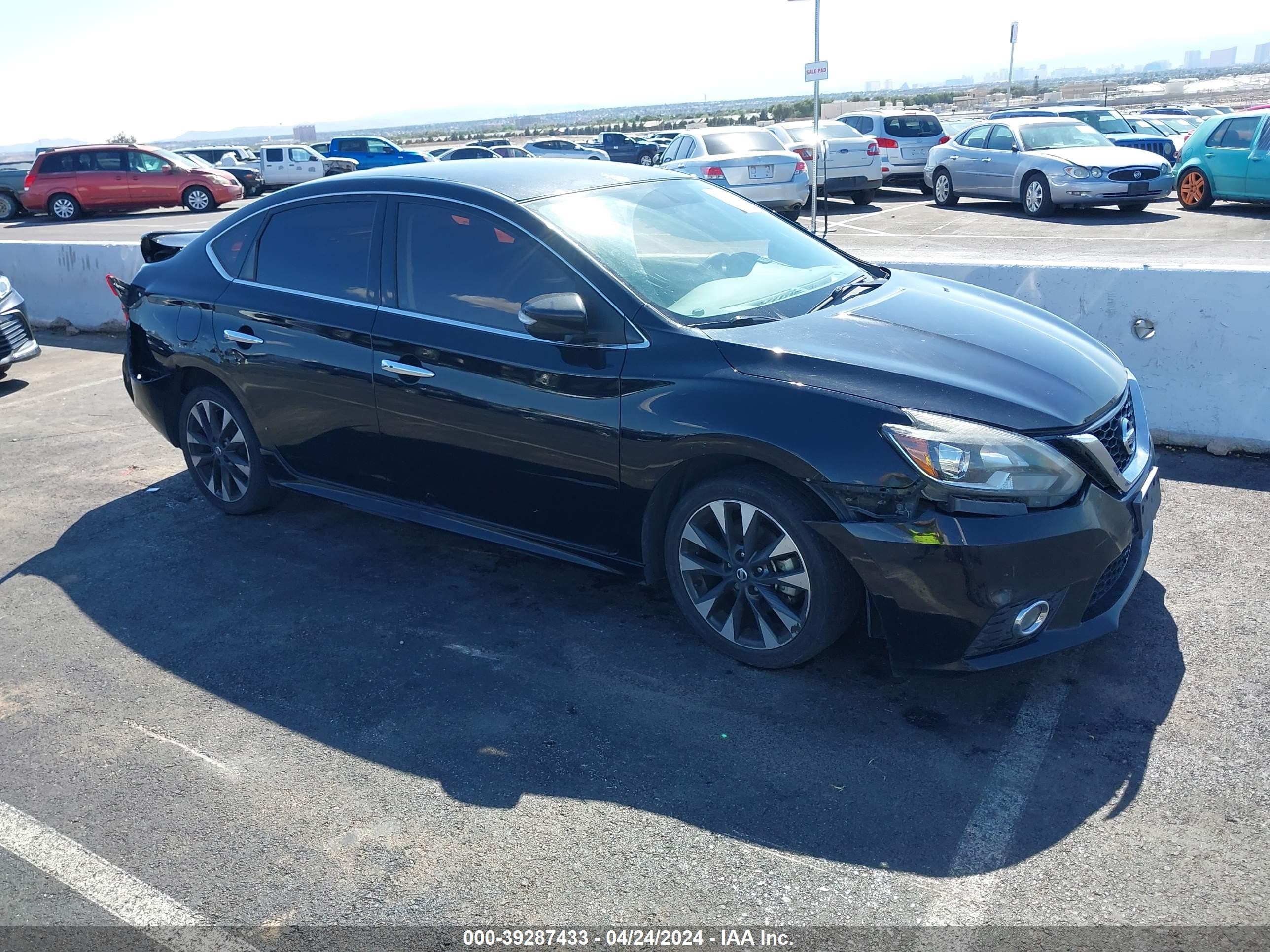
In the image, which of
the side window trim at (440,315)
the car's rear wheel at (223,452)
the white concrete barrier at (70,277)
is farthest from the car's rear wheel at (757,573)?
the white concrete barrier at (70,277)

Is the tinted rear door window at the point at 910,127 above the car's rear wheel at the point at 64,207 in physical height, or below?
above

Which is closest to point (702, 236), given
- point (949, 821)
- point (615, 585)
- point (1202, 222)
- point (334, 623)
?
point (615, 585)

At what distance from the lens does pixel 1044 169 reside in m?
17.8

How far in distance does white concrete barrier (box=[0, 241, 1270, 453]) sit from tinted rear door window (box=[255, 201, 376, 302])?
3387 mm

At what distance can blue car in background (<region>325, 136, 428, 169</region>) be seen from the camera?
33438 millimetres

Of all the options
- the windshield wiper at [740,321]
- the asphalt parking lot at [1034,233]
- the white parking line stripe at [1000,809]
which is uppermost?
the windshield wiper at [740,321]

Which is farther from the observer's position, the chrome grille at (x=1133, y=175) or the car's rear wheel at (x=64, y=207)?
the car's rear wheel at (x=64, y=207)

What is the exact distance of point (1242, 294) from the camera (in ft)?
19.4

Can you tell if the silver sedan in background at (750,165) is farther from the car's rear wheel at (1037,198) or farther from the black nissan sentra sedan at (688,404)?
the black nissan sentra sedan at (688,404)

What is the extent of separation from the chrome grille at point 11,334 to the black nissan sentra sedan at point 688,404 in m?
4.40

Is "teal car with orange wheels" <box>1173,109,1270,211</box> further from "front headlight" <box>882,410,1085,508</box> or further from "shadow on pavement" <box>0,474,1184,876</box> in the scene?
"front headlight" <box>882,410,1085,508</box>

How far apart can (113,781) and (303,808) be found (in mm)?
725

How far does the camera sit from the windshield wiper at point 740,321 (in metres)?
4.12

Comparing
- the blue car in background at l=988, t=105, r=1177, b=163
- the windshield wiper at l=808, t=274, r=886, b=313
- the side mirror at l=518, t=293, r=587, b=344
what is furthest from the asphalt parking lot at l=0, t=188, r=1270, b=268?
the side mirror at l=518, t=293, r=587, b=344
